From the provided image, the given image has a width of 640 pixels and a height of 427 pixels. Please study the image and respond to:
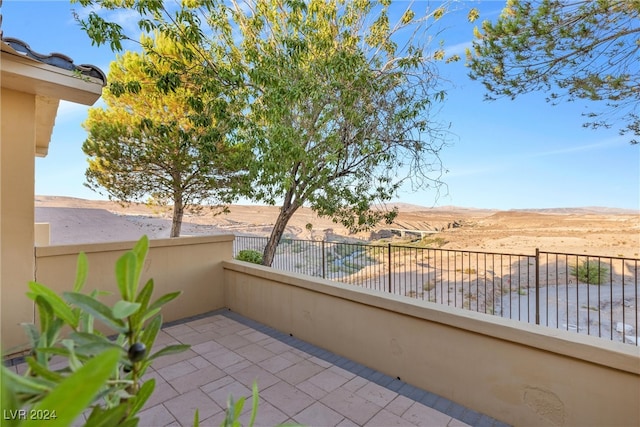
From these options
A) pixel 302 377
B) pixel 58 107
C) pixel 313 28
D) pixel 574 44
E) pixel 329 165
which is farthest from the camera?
pixel 329 165

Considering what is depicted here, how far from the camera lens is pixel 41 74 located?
2.79 metres

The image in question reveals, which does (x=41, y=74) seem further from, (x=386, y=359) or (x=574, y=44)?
(x=574, y=44)

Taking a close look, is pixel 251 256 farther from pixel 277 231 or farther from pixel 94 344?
pixel 94 344

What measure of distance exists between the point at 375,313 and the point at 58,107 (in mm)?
4336

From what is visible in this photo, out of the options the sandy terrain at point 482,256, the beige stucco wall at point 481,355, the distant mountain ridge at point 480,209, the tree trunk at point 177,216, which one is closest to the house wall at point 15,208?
the distant mountain ridge at point 480,209

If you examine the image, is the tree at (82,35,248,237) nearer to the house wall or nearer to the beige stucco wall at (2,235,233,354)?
the beige stucco wall at (2,235,233,354)

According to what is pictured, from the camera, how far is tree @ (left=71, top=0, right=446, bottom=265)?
14.6 feet

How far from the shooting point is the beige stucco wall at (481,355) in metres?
1.86

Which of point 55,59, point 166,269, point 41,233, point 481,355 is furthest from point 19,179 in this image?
point 481,355

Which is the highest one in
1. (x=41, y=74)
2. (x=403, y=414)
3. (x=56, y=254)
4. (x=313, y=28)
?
(x=313, y=28)

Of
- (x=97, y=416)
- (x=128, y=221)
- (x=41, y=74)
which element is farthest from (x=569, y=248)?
(x=128, y=221)

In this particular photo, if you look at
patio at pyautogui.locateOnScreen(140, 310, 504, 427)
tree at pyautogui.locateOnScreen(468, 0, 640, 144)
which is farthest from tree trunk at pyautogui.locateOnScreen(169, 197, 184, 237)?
tree at pyautogui.locateOnScreen(468, 0, 640, 144)

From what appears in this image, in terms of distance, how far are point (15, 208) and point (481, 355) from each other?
4.34m

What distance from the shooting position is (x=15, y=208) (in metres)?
3.06
